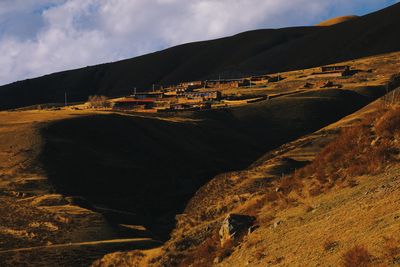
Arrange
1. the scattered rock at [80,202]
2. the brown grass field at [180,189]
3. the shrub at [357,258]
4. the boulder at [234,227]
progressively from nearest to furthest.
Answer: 1. the shrub at [357,258]
2. the brown grass field at [180,189]
3. the boulder at [234,227]
4. the scattered rock at [80,202]

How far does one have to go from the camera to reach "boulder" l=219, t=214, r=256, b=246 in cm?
2167

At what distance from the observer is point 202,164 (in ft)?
222

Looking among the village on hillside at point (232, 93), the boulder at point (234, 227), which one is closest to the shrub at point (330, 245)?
the boulder at point (234, 227)

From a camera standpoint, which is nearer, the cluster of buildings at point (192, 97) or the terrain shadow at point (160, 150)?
the terrain shadow at point (160, 150)

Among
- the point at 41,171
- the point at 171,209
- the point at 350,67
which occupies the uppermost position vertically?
the point at 350,67

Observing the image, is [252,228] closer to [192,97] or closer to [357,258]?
[357,258]

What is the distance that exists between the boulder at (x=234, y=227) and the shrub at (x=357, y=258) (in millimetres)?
7380

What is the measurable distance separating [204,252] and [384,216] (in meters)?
8.54

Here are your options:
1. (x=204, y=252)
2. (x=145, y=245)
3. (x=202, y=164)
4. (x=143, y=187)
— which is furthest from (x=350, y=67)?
(x=204, y=252)

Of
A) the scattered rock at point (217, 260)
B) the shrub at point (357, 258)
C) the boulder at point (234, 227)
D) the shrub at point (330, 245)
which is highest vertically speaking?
the shrub at point (357, 258)

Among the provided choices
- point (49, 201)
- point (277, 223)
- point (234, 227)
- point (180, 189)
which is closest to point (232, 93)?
point (180, 189)

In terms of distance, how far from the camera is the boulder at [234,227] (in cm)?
2167

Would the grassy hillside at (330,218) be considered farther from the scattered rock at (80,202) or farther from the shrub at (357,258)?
the scattered rock at (80,202)

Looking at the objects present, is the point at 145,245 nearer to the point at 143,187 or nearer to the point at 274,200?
the point at 274,200
